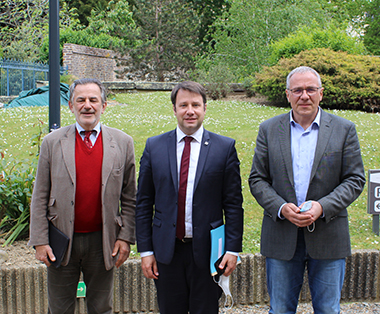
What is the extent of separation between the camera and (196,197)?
8.44 ft

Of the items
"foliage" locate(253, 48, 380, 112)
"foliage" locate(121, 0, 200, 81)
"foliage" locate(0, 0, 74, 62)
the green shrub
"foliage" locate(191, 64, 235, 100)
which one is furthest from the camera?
"foliage" locate(121, 0, 200, 81)

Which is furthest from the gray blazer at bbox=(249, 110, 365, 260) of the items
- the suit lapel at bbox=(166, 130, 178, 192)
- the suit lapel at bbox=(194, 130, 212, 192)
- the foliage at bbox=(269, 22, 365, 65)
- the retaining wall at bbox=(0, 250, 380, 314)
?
the foliage at bbox=(269, 22, 365, 65)

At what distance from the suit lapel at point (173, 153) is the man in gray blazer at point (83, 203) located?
14.9 inches

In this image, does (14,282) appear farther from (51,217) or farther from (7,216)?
(51,217)

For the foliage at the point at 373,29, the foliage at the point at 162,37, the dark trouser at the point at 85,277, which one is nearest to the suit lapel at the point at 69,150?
the dark trouser at the point at 85,277

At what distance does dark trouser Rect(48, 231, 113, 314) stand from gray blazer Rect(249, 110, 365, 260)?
1142 millimetres

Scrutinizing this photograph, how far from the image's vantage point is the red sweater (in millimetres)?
2715

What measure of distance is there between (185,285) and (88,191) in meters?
0.89

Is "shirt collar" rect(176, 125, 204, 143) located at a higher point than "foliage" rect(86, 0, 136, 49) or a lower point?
lower

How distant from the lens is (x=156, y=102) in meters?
14.4

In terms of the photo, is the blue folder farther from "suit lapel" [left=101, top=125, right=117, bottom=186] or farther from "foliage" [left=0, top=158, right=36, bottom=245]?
"foliage" [left=0, top=158, right=36, bottom=245]

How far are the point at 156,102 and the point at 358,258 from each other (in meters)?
11.2

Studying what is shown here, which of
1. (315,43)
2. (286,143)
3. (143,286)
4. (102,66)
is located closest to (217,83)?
(315,43)

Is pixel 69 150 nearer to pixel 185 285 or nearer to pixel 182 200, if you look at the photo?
pixel 182 200
